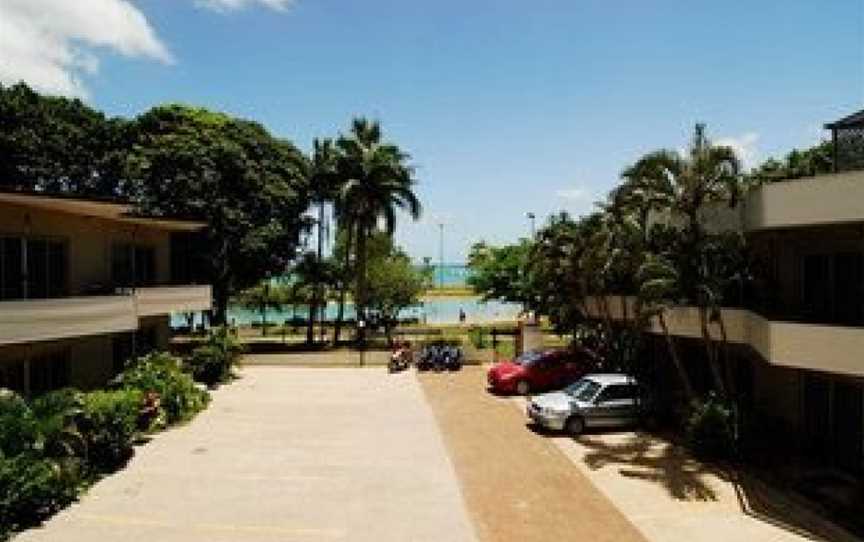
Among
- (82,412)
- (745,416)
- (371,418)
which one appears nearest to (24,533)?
(82,412)

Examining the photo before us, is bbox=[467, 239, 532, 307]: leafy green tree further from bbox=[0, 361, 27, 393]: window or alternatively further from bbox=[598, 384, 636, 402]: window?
bbox=[0, 361, 27, 393]: window

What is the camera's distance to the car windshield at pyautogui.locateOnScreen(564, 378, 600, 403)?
29.0 meters

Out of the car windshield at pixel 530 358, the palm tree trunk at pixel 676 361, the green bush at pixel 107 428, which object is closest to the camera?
the green bush at pixel 107 428

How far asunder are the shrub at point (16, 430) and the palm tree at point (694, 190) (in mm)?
15466

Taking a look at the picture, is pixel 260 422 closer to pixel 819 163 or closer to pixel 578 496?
pixel 578 496

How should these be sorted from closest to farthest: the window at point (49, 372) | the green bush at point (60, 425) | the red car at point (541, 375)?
1. the green bush at point (60, 425)
2. the window at point (49, 372)
3. the red car at point (541, 375)

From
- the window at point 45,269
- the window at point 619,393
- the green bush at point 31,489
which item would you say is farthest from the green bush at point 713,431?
the window at point 45,269

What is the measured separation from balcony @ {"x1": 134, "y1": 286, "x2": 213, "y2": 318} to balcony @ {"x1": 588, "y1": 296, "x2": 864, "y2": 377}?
20.3m

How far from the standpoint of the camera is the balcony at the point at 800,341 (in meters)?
19.4

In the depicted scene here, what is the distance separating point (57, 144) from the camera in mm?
57000

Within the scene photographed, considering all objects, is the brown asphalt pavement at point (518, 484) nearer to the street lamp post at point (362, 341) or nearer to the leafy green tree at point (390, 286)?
the street lamp post at point (362, 341)

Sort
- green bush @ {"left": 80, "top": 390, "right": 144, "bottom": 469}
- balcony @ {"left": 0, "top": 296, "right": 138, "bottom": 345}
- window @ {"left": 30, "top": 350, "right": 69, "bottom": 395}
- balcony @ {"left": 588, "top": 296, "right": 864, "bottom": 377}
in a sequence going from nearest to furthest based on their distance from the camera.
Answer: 1. balcony @ {"left": 588, "top": 296, "right": 864, "bottom": 377}
2. green bush @ {"left": 80, "top": 390, "right": 144, "bottom": 469}
3. balcony @ {"left": 0, "top": 296, "right": 138, "bottom": 345}
4. window @ {"left": 30, "top": 350, "right": 69, "bottom": 395}

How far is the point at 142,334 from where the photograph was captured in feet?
134

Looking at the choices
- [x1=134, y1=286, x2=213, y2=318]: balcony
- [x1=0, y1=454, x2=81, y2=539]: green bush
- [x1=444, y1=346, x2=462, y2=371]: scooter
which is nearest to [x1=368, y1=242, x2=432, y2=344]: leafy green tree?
[x1=444, y1=346, x2=462, y2=371]: scooter
